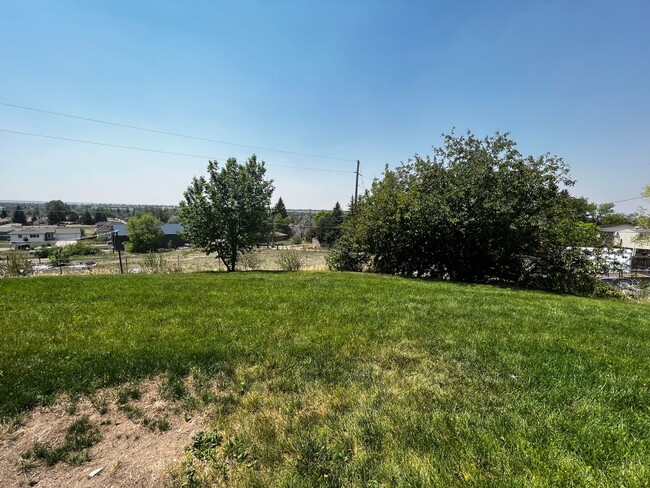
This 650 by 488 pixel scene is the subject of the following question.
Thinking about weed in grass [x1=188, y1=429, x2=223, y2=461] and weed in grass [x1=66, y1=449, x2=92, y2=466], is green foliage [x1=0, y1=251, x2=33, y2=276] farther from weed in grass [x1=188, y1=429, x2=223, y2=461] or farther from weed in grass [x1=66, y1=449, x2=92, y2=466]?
weed in grass [x1=188, y1=429, x2=223, y2=461]

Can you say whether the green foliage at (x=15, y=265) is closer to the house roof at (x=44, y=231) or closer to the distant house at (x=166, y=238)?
the distant house at (x=166, y=238)

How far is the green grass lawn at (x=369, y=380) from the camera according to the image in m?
1.91

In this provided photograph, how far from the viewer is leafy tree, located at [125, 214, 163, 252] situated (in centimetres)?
5459

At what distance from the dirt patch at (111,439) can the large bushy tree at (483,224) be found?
10.8 meters

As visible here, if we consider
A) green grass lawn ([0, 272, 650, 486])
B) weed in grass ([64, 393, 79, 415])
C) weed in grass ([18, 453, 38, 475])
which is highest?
green grass lawn ([0, 272, 650, 486])

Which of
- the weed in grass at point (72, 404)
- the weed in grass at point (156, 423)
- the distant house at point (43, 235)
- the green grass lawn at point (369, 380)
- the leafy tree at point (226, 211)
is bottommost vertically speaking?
the distant house at point (43, 235)

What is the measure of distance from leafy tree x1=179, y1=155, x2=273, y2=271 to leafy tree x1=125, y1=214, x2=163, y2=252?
4531 centimetres

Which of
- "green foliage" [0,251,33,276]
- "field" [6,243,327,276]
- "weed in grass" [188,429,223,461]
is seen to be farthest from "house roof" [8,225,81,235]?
"weed in grass" [188,429,223,461]

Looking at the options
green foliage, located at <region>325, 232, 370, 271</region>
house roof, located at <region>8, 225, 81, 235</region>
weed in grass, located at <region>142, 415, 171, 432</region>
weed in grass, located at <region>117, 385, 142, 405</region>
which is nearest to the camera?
weed in grass, located at <region>142, 415, 171, 432</region>

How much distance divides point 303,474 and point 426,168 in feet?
44.6

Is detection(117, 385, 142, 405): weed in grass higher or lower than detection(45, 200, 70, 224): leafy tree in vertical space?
lower

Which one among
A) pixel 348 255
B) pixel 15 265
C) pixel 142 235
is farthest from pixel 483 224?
pixel 142 235

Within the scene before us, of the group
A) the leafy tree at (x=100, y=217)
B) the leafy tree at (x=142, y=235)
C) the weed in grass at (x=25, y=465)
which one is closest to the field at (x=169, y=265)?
the weed in grass at (x=25, y=465)

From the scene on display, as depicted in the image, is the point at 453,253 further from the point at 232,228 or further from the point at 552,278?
the point at 232,228
